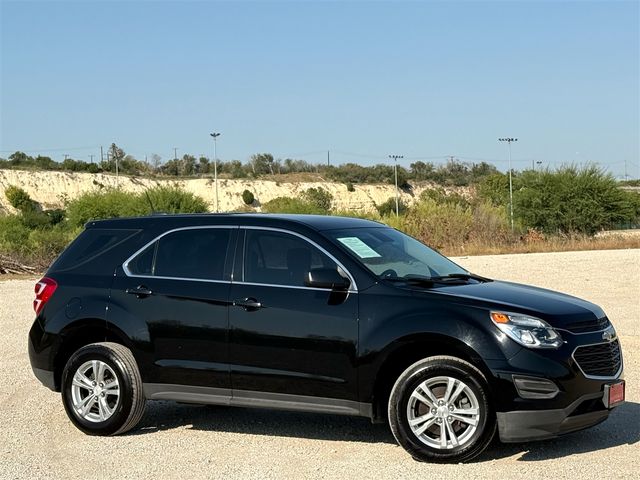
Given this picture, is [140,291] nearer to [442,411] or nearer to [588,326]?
[442,411]

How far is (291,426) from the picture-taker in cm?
834

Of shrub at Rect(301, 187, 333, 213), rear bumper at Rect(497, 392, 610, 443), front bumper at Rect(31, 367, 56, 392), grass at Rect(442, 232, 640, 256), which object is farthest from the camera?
shrub at Rect(301, 187, 333, 213)

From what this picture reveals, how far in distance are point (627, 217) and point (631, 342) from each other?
39873mm

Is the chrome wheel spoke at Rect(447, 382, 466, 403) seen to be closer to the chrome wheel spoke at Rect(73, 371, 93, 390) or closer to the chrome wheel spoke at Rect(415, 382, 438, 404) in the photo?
the chrome wheel spoke at Rect(415, 382, 438, 404)

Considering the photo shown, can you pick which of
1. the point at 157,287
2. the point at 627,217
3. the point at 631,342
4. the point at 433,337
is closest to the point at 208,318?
the point at 157,287

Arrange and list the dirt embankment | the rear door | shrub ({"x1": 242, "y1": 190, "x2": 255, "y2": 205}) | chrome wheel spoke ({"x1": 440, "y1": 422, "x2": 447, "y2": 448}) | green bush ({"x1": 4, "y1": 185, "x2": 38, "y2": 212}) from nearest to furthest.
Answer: chrome wheel spoke ({"x1": 440, "y1": 422, "x2": 447, "y2": 448}) → the rear door → green bush ({"x1": 4, "y1": 185, "x2": 38, "y2": 212}) → the dirt embankment → shrub ({"x1": 242, "y1": 190, "x2": 255, "y2": 205})

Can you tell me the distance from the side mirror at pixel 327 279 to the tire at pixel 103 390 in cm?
186

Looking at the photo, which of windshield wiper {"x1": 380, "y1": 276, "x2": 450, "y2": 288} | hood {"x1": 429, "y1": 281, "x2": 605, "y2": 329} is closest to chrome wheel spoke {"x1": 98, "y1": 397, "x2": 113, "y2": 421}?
Answer: windshield wiper {"x1": 380, "y1": 276, "x2": 450, "y2": 288}

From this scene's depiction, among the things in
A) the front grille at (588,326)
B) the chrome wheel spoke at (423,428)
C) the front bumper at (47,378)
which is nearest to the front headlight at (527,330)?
the front grille at (588,326)

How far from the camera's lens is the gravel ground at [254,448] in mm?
6678

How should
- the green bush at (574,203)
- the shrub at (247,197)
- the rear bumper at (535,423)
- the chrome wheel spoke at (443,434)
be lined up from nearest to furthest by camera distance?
the rear bumper at (535,423)
the chrome wheel spoke at (443,434)
the green bush at (574,203)
the shrub at (247,197)

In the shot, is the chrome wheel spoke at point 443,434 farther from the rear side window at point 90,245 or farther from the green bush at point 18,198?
the green bush at point 18,198

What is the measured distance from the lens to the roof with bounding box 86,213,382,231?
7819 mm

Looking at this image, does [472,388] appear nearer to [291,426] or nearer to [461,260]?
A: [291,426]
